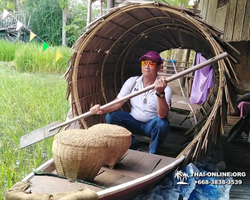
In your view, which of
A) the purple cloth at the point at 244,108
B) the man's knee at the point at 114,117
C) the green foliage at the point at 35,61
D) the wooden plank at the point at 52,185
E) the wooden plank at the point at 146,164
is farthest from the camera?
the green foliage at the point at 35,61

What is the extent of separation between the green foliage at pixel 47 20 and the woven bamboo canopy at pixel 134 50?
49.5ft

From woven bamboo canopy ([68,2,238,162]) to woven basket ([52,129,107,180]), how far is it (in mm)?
1090

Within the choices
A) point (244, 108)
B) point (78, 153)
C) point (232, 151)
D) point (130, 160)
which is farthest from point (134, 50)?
point (78, 153)

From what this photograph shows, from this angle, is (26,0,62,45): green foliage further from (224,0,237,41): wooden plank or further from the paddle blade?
the paddle blade

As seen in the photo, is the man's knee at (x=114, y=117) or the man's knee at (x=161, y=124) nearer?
the man's knee at (x=161, y=124)

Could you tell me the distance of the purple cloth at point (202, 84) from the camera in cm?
659

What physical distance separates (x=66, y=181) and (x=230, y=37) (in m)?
3.62

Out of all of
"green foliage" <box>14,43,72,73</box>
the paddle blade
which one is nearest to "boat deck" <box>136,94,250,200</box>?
the paddle blade

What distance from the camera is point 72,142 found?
217 cm

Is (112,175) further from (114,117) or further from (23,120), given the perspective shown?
(23,120)

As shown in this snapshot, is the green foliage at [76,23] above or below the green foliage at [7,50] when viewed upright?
above

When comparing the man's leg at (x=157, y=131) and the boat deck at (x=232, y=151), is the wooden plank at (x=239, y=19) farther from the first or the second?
the man's leg at (x=157, y=131)

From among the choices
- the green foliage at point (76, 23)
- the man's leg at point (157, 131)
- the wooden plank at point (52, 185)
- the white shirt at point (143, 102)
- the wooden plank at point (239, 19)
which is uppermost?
the green foliage at point (76, 23)

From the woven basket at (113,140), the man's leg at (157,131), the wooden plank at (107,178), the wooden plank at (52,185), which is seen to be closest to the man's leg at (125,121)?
the man's leg at (157,131)
